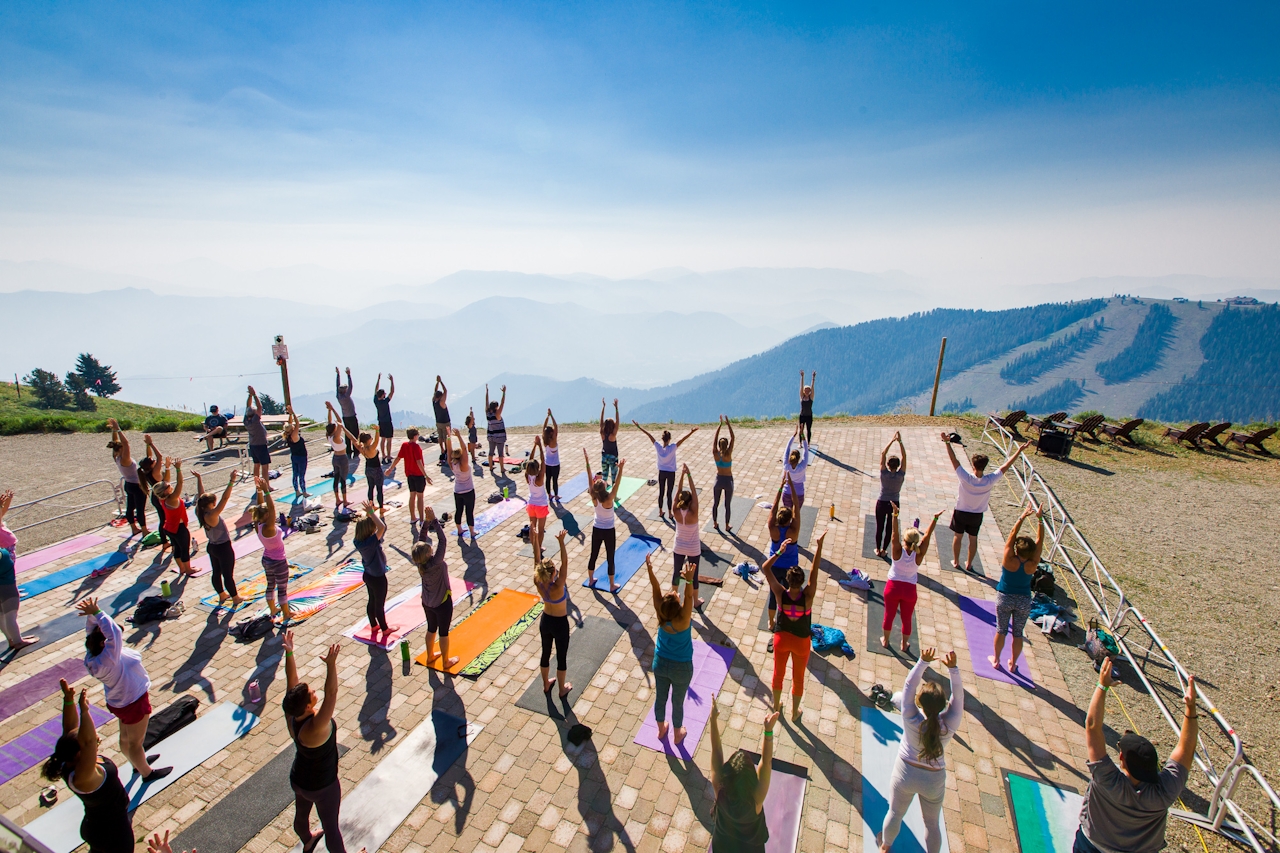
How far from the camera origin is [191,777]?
609 cm

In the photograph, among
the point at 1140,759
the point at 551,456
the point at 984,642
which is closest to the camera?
the point at 1140,759

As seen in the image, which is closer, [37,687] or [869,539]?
[37,687]

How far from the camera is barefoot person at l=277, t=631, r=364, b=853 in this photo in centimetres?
440

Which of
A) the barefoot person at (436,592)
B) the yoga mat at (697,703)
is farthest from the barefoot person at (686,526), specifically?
the barefoot person at (436,592)

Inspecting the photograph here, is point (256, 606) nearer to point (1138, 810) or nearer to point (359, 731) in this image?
point (359, 731)

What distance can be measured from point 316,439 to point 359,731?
16.8 meters

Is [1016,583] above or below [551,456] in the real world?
below

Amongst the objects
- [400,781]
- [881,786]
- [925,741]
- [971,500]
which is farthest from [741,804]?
[971,500]

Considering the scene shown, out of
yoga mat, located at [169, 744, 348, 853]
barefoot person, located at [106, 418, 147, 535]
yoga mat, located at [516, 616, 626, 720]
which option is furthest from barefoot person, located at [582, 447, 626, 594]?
barefoot person, located at [106, 418, 147, 535]

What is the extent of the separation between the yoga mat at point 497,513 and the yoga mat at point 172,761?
5.66 metres

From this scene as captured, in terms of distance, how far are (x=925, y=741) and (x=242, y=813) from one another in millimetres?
6830

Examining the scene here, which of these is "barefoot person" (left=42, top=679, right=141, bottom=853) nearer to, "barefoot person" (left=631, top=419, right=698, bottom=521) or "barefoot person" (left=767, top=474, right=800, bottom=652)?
"barefoot person" (left=767, top=474, right=800, bottom=652)

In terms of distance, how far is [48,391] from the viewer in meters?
36.2

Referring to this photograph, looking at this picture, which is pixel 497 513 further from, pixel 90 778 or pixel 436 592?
pixel 90 778
